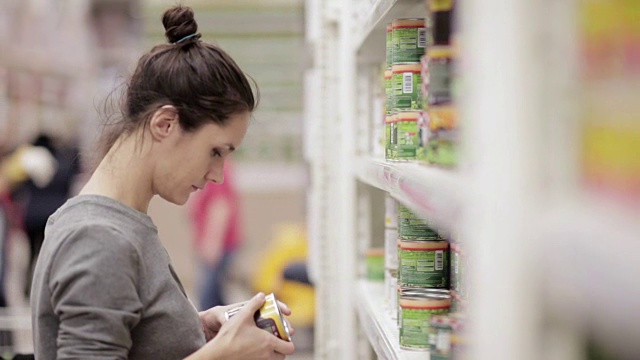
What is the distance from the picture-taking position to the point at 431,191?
4.08 ft

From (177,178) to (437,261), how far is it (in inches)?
23.4

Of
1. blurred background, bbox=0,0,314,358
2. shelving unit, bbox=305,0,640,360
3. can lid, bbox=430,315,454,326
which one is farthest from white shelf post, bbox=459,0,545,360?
blurred background, bbox=0,0,314,358

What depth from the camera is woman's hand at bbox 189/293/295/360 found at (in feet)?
5.51

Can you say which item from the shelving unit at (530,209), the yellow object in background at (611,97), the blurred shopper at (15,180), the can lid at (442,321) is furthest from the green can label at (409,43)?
the blurred shopper at (15,180)

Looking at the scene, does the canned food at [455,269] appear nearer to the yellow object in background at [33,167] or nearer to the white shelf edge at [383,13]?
the white shelf edge at [383,13]

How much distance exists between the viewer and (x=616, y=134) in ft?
2.36

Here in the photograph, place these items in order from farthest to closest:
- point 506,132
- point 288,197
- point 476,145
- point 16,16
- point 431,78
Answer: point 288,197 → point 16,16 → point 431,78 → point 476,145 → point 506,132

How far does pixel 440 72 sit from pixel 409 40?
26.5 inches

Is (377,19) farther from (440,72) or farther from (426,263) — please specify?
(440,72)

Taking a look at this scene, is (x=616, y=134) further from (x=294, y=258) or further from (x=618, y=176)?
(x=294, y=258)

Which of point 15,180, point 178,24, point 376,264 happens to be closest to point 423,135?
point 178,24

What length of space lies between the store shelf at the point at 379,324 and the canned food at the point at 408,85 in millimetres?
522

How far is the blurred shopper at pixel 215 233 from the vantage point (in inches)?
252

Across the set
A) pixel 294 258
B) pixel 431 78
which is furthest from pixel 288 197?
pixel 431 78
